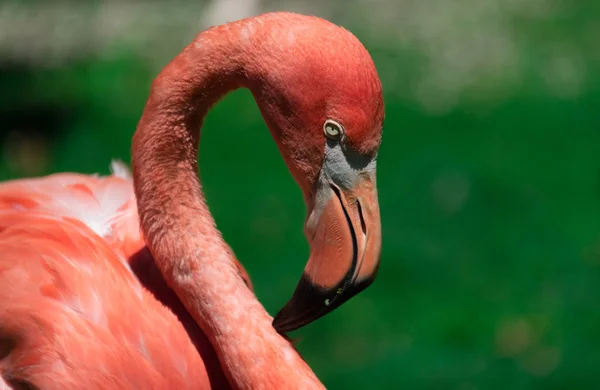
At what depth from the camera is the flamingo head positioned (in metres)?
2.17

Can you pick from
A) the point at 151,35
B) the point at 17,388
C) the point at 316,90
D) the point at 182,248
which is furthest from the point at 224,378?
the point at 151,35

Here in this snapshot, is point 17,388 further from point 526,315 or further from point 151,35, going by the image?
point 151,35

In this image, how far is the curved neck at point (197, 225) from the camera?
2414 millimetres

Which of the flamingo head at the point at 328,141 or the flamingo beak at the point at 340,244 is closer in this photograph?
the flamingo head at the point at 328,141

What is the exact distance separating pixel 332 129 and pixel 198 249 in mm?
634

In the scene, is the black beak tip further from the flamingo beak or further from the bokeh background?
the bokeh background

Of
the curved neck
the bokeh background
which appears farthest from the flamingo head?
the bokeh background

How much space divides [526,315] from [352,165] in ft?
8.56

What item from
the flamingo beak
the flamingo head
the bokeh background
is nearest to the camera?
the flamingo head

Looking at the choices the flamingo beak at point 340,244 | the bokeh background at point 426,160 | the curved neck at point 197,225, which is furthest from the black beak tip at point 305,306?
the bokeh background at point 426,160

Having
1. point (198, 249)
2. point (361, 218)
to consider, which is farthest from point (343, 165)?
point (198, 249)

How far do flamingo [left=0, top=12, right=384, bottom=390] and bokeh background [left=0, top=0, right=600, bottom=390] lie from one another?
1657 millimetres

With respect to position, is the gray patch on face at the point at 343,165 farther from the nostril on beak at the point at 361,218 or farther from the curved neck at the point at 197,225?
the curved neck at the point at 197,225

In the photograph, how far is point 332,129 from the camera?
7.32 ft
